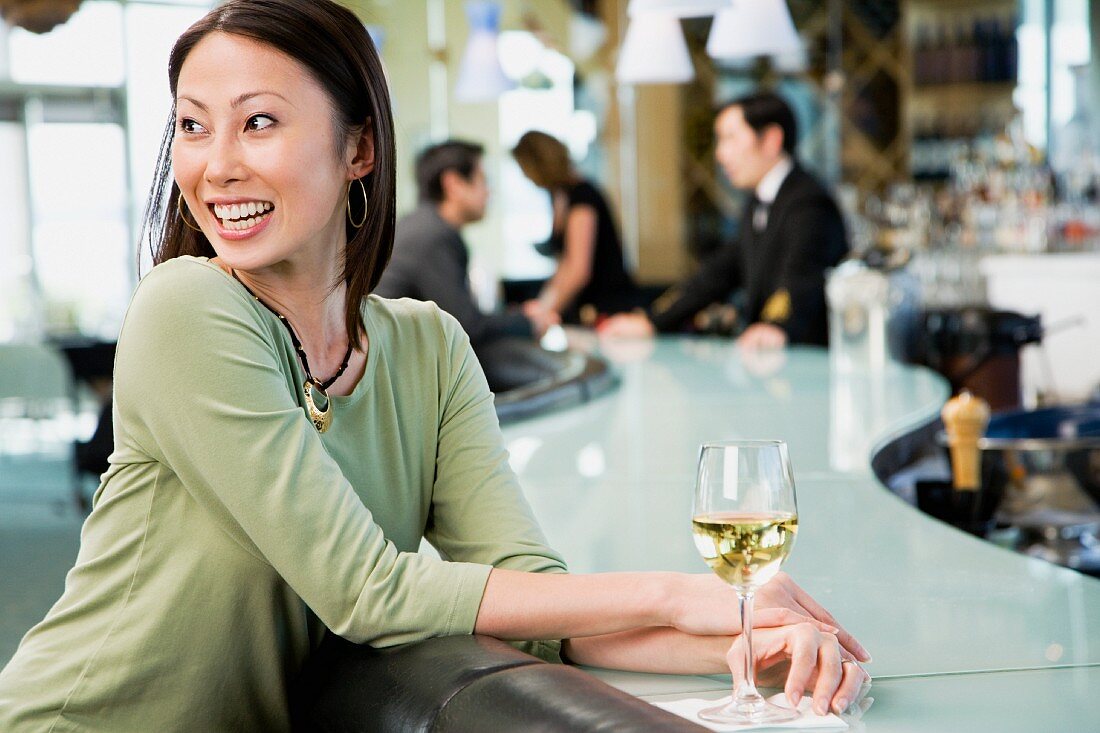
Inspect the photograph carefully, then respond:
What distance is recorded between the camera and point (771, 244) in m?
4.70

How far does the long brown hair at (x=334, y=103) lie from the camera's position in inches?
47.3

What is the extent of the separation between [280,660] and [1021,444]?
1.76 metres

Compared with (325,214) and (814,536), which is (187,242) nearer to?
(325,214)

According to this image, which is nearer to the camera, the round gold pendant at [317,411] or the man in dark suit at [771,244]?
the round gold pendant at [317,411]

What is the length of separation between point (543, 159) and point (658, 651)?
5163 mm

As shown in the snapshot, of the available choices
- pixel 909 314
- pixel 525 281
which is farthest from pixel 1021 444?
pixel 525 281

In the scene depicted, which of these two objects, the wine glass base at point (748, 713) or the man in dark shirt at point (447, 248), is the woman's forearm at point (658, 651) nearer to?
the wine glass base at point (748, 713)

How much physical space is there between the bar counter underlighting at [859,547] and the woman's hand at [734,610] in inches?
0.7

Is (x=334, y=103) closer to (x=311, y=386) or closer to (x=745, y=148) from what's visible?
(x=311, y=386)

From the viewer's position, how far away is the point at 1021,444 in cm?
252

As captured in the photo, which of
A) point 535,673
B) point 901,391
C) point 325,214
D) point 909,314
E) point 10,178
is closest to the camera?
point 535,673

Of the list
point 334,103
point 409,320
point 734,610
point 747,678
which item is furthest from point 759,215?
point 747,678

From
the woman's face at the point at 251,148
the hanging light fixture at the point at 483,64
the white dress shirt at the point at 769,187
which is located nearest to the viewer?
the woman's face at the point at 251,148

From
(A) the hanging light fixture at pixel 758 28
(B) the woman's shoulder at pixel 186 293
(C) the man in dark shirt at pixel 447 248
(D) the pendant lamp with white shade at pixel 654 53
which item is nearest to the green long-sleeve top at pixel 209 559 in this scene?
(B) the woman's shoulder at pixel 186 293
